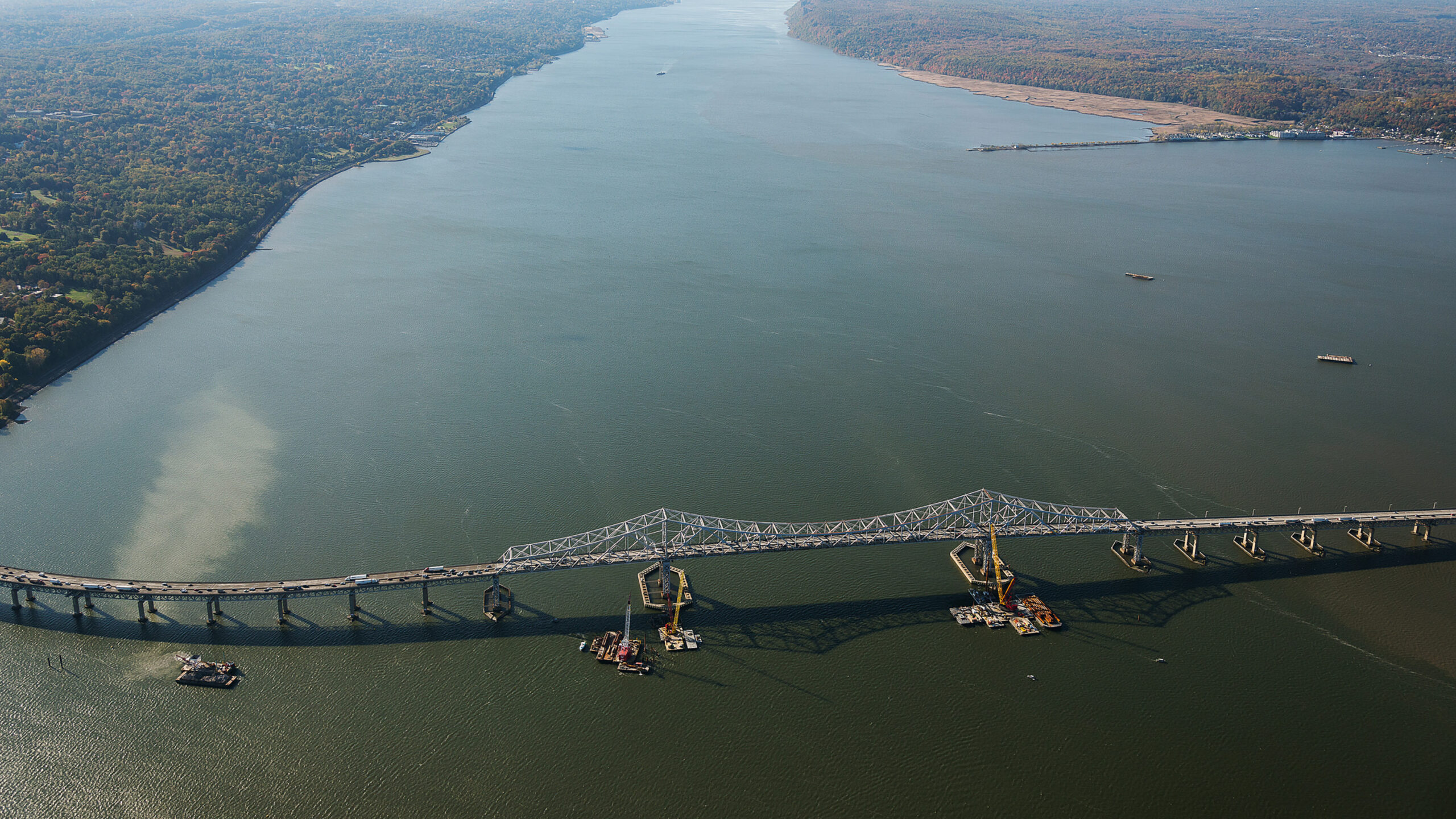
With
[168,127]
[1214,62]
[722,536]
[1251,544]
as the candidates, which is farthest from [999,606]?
[1214,62]

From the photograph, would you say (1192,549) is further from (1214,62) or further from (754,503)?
(1214,62)

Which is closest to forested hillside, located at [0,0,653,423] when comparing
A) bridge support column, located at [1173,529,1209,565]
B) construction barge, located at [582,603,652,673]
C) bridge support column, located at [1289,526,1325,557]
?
construction barge, located at [582,603,652,673]

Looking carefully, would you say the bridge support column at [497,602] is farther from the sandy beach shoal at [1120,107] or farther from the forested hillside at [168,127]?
the sandy beach shoal at [1120,107]

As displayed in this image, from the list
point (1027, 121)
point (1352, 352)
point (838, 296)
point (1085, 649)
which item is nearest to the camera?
point (1085, 649)

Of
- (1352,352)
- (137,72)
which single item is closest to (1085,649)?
(1352,352)

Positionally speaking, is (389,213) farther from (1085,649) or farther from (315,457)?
(1085,649)

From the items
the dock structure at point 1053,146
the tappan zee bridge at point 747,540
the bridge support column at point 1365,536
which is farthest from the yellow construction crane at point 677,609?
the dock structure at point 1053,146
